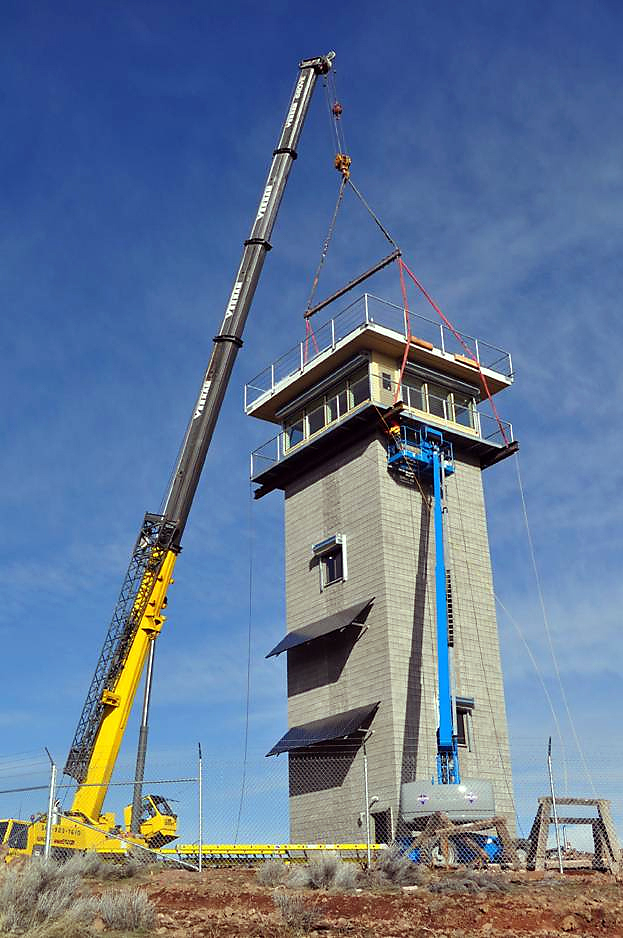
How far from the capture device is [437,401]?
1312 inches

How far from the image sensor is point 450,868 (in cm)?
1919

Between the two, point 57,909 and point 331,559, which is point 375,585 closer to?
point 331,559

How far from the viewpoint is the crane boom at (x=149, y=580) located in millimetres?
23516

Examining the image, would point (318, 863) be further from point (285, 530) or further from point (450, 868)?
point (285, 530)

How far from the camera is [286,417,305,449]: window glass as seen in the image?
34.8 meters

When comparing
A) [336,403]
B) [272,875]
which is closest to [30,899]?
[272,875]

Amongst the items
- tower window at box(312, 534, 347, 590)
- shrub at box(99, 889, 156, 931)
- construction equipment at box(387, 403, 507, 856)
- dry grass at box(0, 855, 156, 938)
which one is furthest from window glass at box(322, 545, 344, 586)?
shrub at box(99, 889, 156, 931)

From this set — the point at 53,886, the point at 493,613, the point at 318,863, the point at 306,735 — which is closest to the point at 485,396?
the point at 493,613

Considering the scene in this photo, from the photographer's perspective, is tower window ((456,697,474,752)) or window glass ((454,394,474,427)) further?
window glass ((454,394,474,427))

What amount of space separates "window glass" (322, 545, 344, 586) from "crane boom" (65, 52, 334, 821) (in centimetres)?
641

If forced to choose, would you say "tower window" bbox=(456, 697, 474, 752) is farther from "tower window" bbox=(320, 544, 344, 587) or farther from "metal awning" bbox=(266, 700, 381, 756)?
"tower window" bbox=(320, 544, 344, 587)

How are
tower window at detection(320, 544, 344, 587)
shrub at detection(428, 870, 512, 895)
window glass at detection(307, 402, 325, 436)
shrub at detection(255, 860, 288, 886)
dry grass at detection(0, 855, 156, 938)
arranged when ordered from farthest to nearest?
window glass at detection(307, 402, 325, 436) < tower window at detection(320, 544, 344, 587) < shrub at detection(255, 860, 288, 886) < shrub at detection(428, 870, 512, 895) < dry grass at detection(0, 855, 156, 938)

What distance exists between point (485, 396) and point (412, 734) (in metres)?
12.9

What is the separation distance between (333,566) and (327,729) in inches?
212
